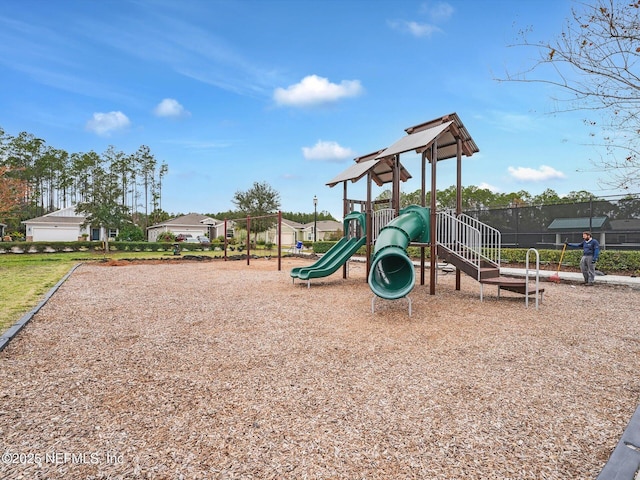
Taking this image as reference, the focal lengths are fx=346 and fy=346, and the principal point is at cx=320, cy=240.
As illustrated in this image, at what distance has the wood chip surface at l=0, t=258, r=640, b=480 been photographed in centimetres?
215

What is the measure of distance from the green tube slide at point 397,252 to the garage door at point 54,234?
4046cm

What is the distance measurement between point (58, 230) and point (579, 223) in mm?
44368

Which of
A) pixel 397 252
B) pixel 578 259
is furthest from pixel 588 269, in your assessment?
pixel 397 252

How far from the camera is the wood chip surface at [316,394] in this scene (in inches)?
84.8

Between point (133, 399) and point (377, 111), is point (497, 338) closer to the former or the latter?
point (133, 399)

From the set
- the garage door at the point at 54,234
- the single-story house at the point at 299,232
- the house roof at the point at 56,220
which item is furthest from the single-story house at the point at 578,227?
the garage door at the point at 54,234

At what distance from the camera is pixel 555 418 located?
2.71m

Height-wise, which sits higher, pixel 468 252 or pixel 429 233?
pixel 429 233

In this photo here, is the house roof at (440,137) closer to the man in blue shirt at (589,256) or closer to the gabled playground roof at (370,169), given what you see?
the gabled playground roof at (370,169)

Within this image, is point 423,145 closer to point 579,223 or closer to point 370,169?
point 370,169

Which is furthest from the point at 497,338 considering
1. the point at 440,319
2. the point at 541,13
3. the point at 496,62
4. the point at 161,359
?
the point at 161,359

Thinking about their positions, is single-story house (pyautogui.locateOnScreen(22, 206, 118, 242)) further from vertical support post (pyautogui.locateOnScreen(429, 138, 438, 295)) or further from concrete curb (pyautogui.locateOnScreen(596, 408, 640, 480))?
concrete curb (pyautogui.locateOnScreen(596, 408, 640, 480))

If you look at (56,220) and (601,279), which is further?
(56,220)

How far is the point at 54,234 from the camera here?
3647 centimetres
